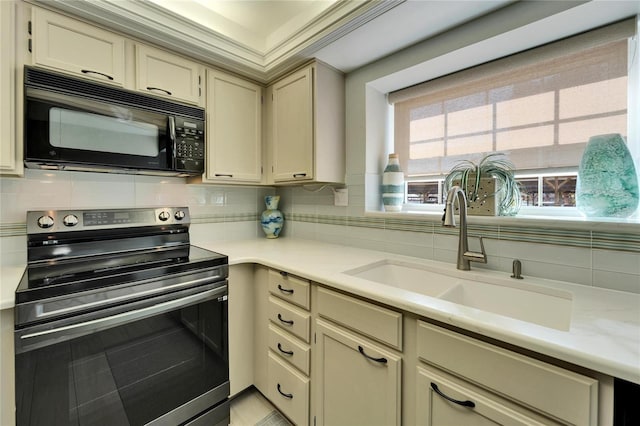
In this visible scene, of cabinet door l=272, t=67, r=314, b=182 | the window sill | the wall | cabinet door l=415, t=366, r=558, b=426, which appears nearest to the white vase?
the wall

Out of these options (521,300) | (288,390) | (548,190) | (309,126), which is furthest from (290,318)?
(548,190)

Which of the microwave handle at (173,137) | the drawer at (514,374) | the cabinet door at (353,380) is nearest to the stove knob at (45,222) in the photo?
the microwave handle at (173,137)

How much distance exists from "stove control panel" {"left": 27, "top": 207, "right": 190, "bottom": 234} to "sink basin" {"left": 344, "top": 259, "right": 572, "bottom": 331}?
1.28 metres

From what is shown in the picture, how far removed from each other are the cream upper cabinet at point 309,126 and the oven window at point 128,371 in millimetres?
995

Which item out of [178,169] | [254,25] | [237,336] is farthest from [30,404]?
[254,25]

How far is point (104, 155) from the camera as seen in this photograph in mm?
1427

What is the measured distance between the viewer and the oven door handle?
0.97 meters

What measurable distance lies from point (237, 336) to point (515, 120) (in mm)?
1934

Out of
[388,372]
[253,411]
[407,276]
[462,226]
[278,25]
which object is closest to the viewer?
[388,372]

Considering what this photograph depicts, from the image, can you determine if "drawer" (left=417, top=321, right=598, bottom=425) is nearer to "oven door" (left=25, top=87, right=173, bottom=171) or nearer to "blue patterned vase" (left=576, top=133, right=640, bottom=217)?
"blue patterned vase" (left=576, top=133, right=640, bottom=217)

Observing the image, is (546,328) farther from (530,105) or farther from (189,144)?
(189,144)

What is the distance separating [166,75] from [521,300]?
2.17 metres

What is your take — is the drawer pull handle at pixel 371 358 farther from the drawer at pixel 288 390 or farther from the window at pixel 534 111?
the window at pixel 534 111

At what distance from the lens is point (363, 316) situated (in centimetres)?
109
